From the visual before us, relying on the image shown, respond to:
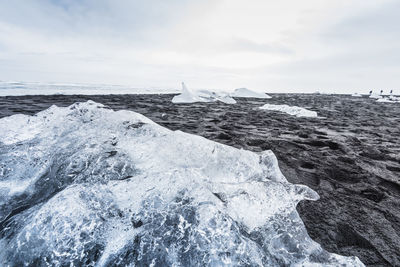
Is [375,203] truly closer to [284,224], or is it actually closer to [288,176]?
[288,176]

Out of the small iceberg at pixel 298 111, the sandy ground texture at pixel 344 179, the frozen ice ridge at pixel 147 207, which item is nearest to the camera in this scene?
the frozen ice ridge at pixel 147 207

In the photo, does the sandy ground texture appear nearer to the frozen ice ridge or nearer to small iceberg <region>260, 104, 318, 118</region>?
the frozen ice ridge

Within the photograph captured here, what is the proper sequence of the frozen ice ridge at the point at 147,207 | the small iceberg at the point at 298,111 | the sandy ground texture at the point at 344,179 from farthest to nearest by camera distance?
the small iceberg at the point at 298,111 < the sandy ground texture at the point at 344,179 < the frozen ice ridge at the point at 147,207

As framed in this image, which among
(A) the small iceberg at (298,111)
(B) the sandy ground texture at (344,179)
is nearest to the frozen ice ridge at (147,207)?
(B) the sandy ground texture at (344,179)

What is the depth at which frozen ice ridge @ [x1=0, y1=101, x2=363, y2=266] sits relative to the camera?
1037 millimetres

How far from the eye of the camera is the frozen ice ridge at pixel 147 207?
40.8 inches

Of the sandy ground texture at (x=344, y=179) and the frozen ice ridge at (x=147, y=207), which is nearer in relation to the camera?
the frozen ice ridge at (x=147, y=207)

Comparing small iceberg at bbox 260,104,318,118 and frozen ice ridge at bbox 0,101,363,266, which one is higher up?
frozen ice ridge at bbox 0,101,363,266

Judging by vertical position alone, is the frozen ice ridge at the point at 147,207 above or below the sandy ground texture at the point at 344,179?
above

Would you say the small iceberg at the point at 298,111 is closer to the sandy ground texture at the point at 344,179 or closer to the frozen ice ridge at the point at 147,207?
the sandy ground texture at the point at 344,179

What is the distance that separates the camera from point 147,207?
1.27 m

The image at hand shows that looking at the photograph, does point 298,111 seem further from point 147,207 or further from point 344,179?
point 147,207

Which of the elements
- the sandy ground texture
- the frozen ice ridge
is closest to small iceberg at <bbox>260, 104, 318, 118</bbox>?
the sandy ground texture

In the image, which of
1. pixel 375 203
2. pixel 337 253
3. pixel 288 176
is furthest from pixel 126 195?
pixel 375 203
